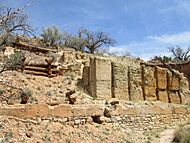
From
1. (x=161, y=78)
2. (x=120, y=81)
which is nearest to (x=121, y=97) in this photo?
(x=120, y=81)

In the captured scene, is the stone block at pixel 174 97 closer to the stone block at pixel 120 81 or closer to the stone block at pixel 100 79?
the stone block at pixel 120 81

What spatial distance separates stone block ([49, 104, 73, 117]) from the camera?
11227mm

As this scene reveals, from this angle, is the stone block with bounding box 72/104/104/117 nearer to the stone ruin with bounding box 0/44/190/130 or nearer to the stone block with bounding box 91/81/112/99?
the stone ruin with bounding box 0/44/190/130

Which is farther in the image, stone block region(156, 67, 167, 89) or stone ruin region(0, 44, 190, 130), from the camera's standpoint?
stone block region(156, 67, 167, 89)

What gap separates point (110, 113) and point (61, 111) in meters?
2.78

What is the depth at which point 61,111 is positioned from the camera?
11.5m

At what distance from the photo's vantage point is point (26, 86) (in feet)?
48.2

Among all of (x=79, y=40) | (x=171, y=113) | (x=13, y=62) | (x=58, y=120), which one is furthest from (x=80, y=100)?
(x=79, y=40)

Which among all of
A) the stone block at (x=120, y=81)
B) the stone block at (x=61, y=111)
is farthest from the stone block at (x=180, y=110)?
the stone block at (x=61, y=111)

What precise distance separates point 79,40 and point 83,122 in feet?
69.5

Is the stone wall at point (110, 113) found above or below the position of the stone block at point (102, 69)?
below

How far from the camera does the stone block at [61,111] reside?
11.2m

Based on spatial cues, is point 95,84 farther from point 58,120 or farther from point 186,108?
point 186,108

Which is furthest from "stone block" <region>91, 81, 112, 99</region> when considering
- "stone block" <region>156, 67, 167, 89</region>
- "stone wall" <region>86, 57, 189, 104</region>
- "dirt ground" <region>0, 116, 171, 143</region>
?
"stone block" <region>156, 67, 167, 89</region>
